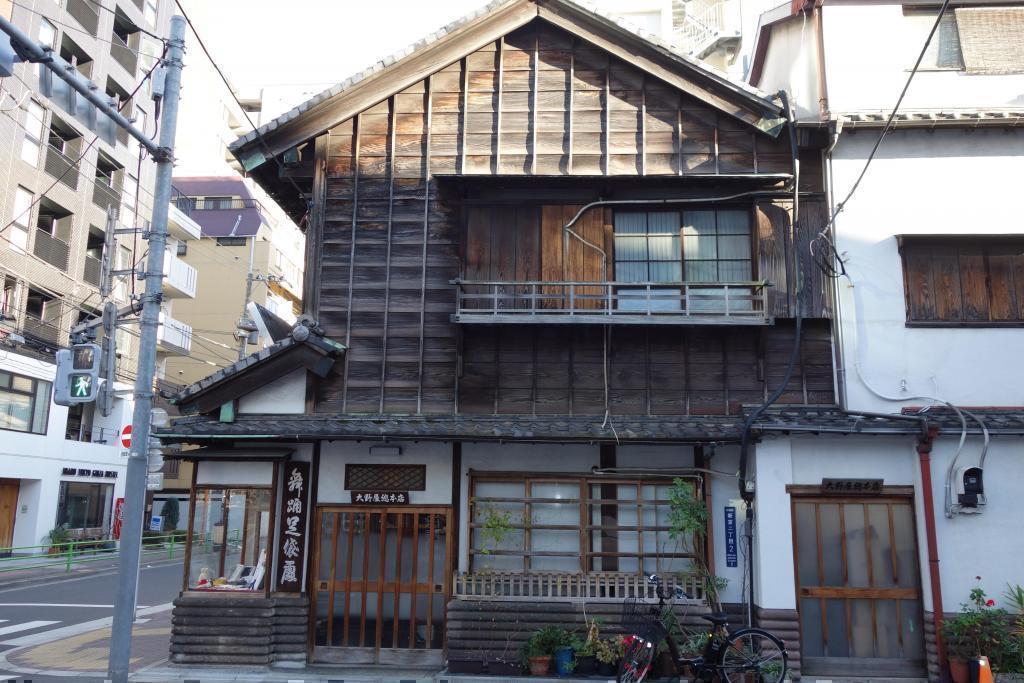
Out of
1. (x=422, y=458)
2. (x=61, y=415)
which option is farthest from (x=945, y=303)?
(x=61, y=415)

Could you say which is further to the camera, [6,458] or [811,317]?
[6,458]

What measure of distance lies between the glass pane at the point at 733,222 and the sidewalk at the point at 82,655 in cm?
1277

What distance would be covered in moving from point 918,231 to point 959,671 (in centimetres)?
729

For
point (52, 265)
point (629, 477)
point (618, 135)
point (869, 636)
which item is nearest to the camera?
point (869, 636)

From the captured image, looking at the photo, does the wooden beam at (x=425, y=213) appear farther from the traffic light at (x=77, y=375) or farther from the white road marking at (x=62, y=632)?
the white road marking at (x=62, y=632)

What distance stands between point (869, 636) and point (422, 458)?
8003mm

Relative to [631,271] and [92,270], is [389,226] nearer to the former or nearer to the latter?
[631,271]

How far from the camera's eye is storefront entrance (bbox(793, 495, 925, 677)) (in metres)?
12.6

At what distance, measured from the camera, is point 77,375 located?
37.6 feet

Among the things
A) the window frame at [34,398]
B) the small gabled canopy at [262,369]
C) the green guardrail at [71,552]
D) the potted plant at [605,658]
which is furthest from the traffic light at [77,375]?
the window frame at [34,398]

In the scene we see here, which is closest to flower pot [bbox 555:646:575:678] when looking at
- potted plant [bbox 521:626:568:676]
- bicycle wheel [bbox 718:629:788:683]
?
potted plant [bbox 521:626:568:676]

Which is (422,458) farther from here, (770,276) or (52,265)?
(52,265)

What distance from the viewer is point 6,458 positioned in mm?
31656

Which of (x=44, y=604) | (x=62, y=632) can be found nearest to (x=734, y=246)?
(x=62, y=632)
